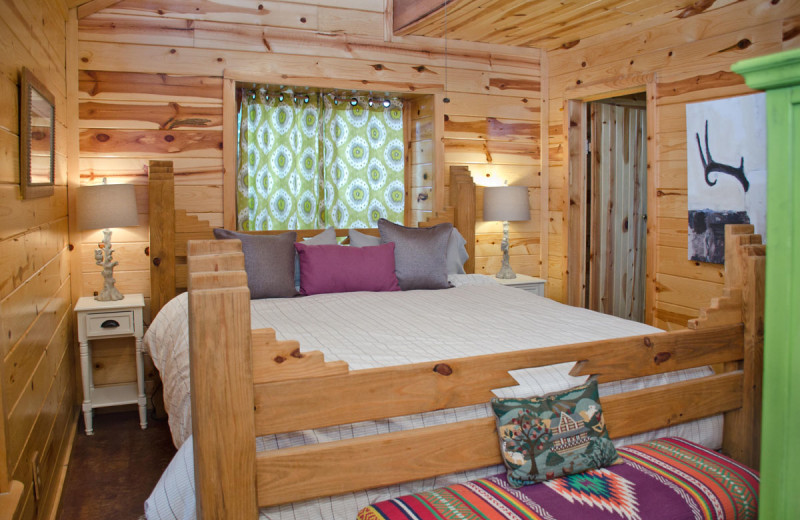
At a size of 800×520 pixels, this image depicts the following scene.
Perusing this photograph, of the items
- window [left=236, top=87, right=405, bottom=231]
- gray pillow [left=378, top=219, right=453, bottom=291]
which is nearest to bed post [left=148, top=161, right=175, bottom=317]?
window [left=236, top=87, right=405, bottom=231]

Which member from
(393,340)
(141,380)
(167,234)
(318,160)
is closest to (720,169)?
(393,340)

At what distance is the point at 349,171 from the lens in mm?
4215

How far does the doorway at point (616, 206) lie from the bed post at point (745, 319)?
2.35m

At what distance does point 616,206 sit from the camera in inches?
188

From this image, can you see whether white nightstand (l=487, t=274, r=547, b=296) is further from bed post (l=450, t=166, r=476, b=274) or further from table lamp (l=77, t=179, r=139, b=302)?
table lamp (l=77, t=179, r=139, b=302)

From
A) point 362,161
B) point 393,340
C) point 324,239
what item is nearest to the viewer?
point 393,340

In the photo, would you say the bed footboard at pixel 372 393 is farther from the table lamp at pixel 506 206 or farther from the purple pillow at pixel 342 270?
the table lamp at pixel 506 206

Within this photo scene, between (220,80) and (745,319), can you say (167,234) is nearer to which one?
(220,80)

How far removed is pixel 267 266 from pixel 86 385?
3.61ft

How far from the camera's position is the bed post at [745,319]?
2.06m

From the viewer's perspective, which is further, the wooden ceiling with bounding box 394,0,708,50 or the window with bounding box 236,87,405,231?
the window with bounding box 236,87,405,231

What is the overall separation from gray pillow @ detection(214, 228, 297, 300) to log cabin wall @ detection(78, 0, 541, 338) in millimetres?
543

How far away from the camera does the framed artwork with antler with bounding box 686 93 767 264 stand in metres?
3.06

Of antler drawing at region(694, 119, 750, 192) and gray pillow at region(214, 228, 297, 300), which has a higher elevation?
antler drawing at region(694, 119, 750, 192)
